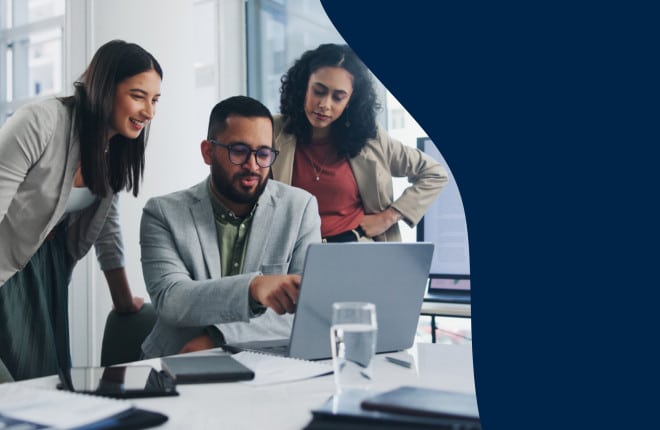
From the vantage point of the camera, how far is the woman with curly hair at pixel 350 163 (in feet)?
9.60

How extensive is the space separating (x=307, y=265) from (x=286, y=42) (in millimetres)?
2586

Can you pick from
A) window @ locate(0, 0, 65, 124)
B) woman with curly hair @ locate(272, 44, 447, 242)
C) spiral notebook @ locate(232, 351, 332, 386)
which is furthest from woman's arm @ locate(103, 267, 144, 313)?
window @ locate(0, 0, 65, 124)

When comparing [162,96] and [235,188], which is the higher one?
[162,96]

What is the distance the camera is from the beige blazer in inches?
116

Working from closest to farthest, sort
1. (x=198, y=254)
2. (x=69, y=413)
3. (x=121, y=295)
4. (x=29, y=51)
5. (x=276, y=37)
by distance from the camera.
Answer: (x=69, y=413), (x=198, y=254), (x=121, y=295), (x=29, y=51), (x=276, y=37)

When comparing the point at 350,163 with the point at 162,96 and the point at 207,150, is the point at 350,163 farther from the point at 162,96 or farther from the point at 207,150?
the point at 162,96

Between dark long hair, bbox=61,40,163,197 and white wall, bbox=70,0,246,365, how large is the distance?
3.94 ft

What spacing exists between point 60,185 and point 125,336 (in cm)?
51

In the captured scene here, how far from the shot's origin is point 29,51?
11.3 ft

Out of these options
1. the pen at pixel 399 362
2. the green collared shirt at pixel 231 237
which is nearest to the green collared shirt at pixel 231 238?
the green collared shirt at pixel 231 237

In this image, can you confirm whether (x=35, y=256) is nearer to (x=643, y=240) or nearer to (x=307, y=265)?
(x=307, y=265)

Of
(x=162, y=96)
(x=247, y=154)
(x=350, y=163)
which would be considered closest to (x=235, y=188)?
(x=247, y=154)

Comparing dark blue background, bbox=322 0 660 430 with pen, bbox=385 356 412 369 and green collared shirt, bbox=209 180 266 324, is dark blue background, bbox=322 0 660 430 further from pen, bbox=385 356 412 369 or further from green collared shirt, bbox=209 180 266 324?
green collared shirt, bbox=209 180 266 324

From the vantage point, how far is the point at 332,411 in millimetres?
808
